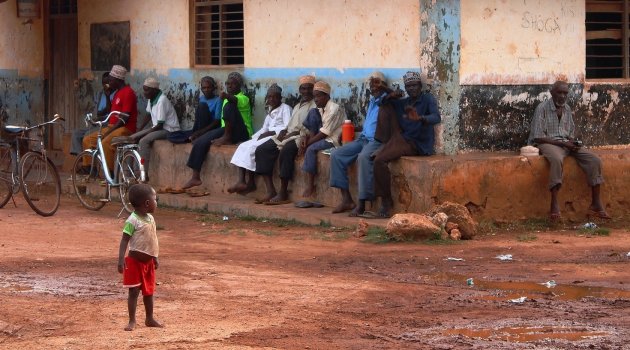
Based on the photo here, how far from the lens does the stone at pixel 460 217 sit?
11430mm

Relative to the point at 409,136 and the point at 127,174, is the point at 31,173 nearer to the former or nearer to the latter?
the point at 127,174

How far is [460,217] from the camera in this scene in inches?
451

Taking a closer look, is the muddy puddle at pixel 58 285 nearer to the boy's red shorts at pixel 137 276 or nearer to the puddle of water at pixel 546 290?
the boy's red shorts at pixel 137 276

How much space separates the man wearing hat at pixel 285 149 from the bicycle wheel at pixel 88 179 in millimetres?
1800

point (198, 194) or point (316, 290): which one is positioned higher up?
point (198, 194)

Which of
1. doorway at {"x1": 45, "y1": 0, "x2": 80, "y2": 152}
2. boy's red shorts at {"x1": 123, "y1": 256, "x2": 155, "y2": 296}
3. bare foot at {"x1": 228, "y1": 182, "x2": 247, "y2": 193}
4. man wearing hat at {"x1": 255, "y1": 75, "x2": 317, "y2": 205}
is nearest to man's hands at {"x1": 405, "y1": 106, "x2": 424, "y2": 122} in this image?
man wearing hat at {"x1": 255, "y1": 75, "x2": 317, "y2": 205}

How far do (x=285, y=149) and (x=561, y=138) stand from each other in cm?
295

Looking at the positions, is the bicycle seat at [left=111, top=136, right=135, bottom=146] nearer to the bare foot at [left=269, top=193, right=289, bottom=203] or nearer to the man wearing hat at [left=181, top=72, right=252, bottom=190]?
the man wearing hat at [left=181, top=72, right=252, bottom=190]

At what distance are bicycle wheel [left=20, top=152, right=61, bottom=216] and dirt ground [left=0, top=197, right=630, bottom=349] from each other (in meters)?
0.63

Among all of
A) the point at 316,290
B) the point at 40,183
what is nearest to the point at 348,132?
the point at 40,183

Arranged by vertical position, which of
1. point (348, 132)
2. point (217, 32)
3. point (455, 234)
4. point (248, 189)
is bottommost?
point (455, 234)

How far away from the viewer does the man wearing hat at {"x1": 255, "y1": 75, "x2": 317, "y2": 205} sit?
13453 millimetres

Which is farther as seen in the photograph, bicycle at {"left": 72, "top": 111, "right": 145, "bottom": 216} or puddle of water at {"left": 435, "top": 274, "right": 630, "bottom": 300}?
bicycle at {"left": 72, "top": 111, "right": 145, "bottom": 216}

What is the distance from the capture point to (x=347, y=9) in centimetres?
1326
